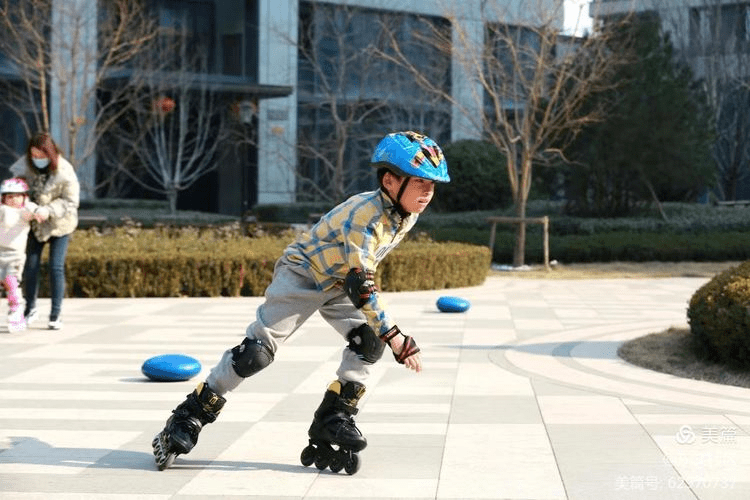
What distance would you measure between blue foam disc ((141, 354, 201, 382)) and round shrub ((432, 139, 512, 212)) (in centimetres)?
2042

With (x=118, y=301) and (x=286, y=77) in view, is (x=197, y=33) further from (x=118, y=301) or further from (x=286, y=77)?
(x=118, y=301)

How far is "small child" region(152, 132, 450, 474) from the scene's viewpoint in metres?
5.43

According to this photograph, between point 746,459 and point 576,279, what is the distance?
1402 centimetres

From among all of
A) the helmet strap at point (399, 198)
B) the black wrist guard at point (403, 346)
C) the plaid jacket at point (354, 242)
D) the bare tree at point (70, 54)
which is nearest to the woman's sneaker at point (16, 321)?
the plaid jacket at point (354, 242)

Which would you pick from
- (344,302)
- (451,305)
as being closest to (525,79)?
(451,305)

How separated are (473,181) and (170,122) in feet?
29.1

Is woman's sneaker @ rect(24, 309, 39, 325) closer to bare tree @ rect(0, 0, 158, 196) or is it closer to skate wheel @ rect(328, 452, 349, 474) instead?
skate wheel @ rect(328, 452, 349, 474)

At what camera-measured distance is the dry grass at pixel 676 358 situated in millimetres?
8547

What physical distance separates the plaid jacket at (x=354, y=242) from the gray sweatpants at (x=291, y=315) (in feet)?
0.20

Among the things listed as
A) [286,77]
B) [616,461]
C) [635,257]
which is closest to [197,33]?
[286,77]

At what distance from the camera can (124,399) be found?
770 centimetres
